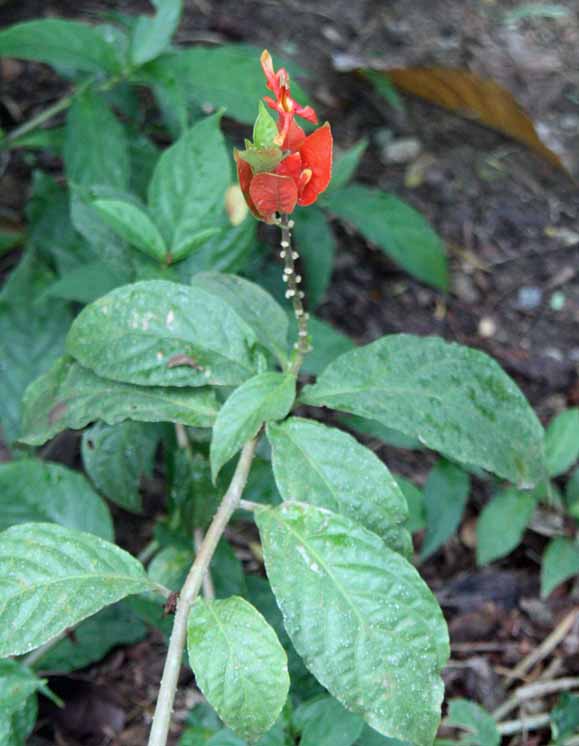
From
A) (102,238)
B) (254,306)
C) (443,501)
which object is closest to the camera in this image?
(254,306)

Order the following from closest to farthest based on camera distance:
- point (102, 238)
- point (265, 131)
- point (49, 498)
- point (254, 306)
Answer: point (265, 131), point (254, 306), point (49, 498), point (102, 238)

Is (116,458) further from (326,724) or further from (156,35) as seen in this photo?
(156,35)

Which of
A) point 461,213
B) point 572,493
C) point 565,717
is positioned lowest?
point 565,717

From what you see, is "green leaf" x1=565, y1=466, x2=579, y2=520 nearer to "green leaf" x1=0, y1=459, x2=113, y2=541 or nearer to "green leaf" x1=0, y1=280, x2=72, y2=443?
"green leaf" x1=0, y1=459, x2=113, y2=541

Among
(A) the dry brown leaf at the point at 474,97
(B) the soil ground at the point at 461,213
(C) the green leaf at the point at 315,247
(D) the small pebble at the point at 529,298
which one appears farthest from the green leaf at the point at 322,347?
(A) the dry brown leaf at the point at 474,97

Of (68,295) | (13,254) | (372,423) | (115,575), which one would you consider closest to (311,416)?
(372,423)

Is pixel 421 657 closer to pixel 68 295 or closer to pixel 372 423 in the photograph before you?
pixel 372 423

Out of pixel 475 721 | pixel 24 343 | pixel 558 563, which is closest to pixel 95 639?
pixel 24 343

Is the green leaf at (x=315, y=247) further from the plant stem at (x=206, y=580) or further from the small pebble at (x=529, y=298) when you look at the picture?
the plant stem at (x=206, y=580)
